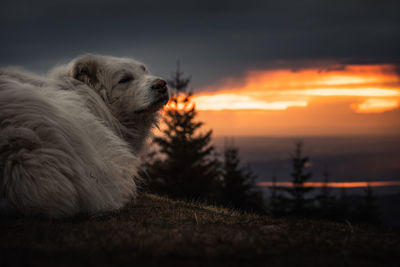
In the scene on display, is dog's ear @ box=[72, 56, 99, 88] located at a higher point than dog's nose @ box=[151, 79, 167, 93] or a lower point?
higher

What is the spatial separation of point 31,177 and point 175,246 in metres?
1.71

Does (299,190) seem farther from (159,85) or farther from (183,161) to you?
(159,85)

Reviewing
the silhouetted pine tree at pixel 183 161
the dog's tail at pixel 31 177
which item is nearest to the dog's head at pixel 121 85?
the dog's tail at pixel 31 177

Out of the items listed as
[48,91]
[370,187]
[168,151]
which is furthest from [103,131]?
[370,187]

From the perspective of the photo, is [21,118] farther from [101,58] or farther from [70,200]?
[101,58]

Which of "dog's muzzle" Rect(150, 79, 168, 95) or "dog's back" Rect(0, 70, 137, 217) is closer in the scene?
"dog's back" Rect(0, 70, 137, 217)

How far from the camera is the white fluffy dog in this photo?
3.30 m

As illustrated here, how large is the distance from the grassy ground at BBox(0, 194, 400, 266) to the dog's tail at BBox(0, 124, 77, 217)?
158 millimetres

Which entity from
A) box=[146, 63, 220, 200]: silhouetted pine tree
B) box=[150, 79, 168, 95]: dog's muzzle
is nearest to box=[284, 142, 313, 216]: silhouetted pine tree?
box=[146, 63, 220, 200]: silhouetted pine tree

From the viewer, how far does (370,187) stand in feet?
165

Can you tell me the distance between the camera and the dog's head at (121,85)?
6.11 meters

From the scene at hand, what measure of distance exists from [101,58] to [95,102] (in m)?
1.05

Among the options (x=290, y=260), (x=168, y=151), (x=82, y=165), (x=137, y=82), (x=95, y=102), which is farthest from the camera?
(x=168, y=151)

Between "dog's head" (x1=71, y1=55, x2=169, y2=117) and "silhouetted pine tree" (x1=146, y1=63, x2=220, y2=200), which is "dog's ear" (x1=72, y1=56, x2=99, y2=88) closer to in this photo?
"dog's head" (x1=71, y1=55, x2=169, y2=117)
